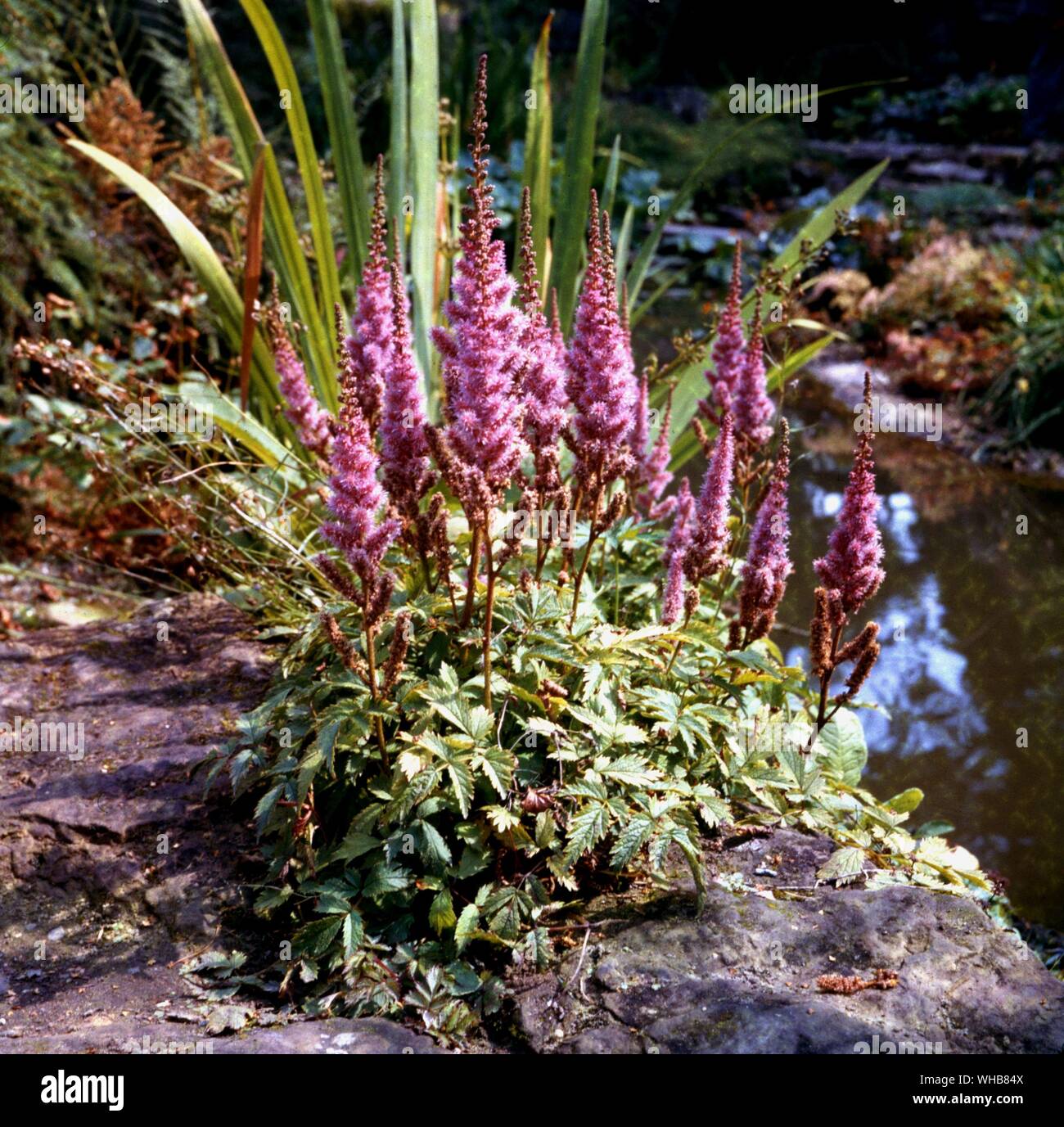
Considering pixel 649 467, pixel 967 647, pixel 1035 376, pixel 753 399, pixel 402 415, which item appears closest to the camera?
pixel 402 415

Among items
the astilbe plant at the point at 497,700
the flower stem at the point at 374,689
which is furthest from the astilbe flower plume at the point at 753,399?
the flower stem at the point at 374,689

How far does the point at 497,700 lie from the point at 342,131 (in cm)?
258

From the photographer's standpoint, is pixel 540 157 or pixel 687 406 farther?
pixel 687 406

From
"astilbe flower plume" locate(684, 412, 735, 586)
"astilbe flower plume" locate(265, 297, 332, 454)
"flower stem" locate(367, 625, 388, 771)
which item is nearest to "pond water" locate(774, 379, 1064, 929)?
"astilbe flower plume" locate(684, 412, 735, 586)

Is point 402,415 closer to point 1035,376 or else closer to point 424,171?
point 424,171

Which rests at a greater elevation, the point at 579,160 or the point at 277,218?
the point at 579,160

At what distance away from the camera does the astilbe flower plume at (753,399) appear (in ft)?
9.40

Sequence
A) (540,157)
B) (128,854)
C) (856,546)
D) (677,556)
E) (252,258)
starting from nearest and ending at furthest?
(856,546)
(128,854)
(677,556)
(252,258)
(540,157)

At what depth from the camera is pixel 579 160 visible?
3949 mm

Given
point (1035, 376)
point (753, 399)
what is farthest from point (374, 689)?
point (1035, 376)

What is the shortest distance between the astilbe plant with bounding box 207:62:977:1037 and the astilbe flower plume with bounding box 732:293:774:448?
1.25 ft

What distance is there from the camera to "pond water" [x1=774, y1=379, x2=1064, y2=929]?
143 inches

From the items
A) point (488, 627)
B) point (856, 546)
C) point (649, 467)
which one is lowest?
point (488, 627)

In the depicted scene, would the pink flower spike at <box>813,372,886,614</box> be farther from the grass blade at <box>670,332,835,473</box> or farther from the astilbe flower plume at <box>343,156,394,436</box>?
the grass blade at <box>670,332,835,473</box>
